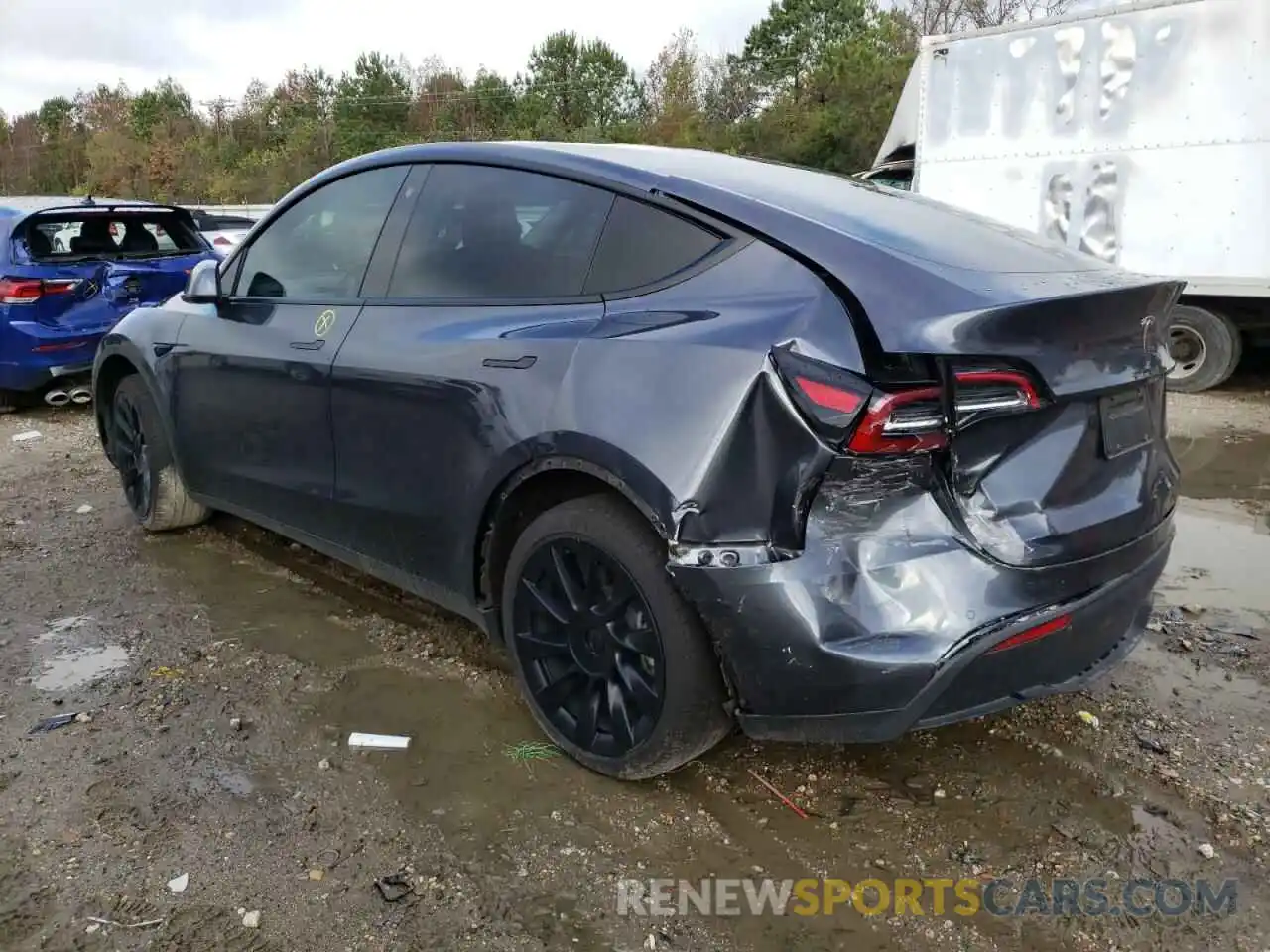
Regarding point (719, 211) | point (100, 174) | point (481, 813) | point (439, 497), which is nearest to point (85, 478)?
point (439, 497)

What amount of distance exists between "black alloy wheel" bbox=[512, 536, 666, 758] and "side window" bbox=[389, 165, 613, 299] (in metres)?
0.75

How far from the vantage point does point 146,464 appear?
450 centimetres

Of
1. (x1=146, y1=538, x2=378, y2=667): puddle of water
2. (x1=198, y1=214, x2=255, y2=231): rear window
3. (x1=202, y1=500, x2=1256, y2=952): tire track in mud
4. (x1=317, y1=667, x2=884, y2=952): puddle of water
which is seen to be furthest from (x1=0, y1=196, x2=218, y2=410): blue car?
(x1=198, y1=214, x2=255, y2=231): rear window

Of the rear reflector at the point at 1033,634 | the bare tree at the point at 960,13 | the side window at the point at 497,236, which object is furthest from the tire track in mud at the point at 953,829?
the bare tree at the point at 960,13

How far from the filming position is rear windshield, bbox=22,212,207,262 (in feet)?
23.4

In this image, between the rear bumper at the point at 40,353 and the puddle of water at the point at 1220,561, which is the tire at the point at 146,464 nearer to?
the rear bumper at the point at 40,353

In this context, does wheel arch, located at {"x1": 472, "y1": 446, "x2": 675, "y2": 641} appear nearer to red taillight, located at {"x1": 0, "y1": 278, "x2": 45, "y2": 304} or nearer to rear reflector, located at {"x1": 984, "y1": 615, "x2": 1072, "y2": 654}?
rear reflector, located at {"x1": 984, "y1": 615, "x2": 1072, "y2": 654}

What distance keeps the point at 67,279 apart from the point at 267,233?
4229mm

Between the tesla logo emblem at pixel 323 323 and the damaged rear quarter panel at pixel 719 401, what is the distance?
129 cm

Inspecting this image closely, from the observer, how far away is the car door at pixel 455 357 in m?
2.61

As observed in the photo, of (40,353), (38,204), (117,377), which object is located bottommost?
(40,353)

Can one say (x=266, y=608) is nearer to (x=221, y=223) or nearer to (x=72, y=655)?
(x=72, y=655)

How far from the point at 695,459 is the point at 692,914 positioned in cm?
103

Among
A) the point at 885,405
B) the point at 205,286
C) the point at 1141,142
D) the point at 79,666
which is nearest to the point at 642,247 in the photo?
the point at 885,405
